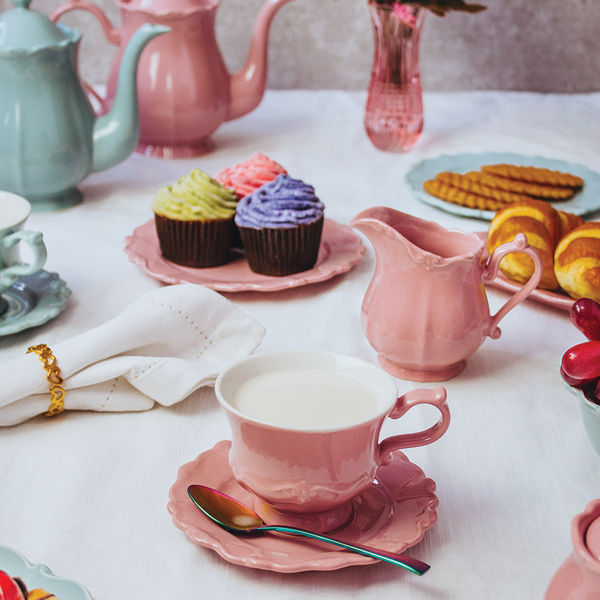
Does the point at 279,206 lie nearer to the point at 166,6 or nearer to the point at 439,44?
the point at 166,6

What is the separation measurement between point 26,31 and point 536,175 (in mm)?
687

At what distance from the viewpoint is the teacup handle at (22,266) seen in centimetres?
63

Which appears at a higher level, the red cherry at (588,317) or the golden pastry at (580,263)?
the red cherry at (588,317)

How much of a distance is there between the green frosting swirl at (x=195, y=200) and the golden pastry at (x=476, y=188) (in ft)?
1.09

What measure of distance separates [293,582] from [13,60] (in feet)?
2.42

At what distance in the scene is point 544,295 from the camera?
2.32 feet

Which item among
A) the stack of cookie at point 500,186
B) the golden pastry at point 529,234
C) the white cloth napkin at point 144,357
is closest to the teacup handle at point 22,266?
the white cloth napkin at point 144,357

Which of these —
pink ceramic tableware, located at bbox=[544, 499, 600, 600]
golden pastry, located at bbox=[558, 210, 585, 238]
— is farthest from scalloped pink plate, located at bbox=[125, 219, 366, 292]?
pink ceramic tableware, located at bbox=[544, 499, 600, 600]

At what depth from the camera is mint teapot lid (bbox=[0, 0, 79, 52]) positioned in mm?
865

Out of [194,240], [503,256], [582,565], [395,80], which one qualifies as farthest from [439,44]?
[582,565]

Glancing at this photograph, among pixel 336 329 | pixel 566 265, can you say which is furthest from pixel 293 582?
pixel 566 265

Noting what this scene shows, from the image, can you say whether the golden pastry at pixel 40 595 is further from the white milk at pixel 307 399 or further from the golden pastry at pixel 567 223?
the golden pastry at pixel 567 223

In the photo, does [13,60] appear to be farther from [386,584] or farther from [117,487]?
[386,584]

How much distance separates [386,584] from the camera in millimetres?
396
